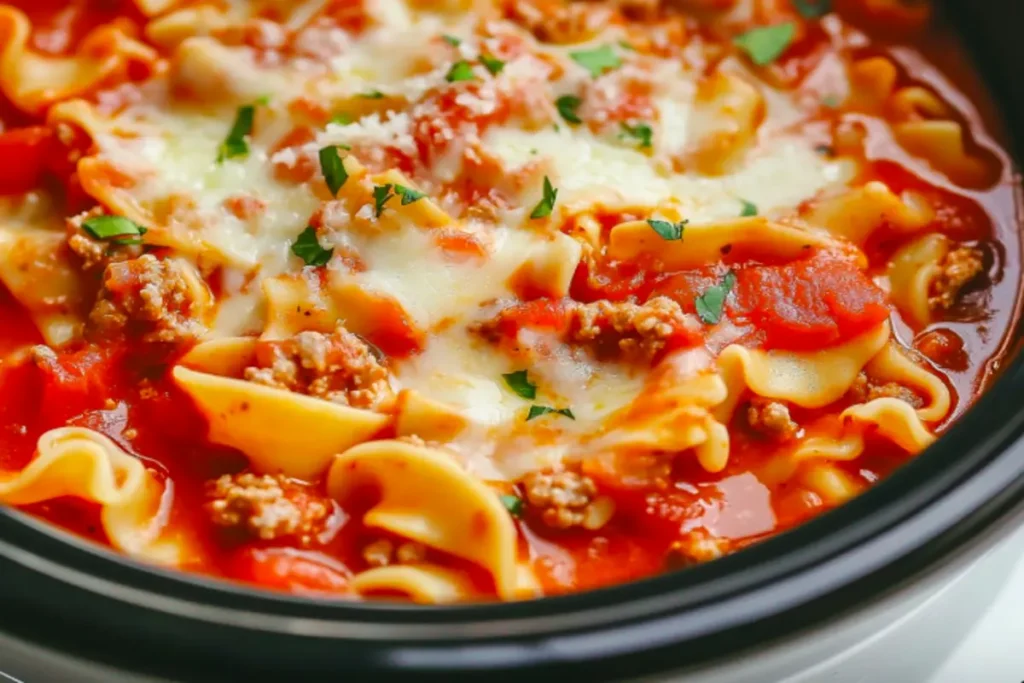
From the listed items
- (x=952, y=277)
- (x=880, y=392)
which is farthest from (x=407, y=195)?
(x=952, y=277)

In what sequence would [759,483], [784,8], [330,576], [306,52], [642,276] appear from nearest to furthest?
[330,576]
[759,483]
[642,276]
[306,52]
[784,8]

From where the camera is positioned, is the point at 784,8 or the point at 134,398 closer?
the point at 134,398

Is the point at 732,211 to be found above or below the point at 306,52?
above

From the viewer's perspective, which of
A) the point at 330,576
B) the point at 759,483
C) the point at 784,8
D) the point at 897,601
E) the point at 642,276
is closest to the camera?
the point at 897,601

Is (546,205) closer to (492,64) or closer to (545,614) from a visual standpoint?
(492,64)

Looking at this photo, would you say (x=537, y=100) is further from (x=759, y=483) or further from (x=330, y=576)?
(x=330, y=576)

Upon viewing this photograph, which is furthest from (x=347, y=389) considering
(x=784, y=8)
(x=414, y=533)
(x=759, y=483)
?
(x=784, y=8)

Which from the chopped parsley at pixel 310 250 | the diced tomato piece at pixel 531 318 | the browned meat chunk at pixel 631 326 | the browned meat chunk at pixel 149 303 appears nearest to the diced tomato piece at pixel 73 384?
the browned meat chunk at pixel 149 303
